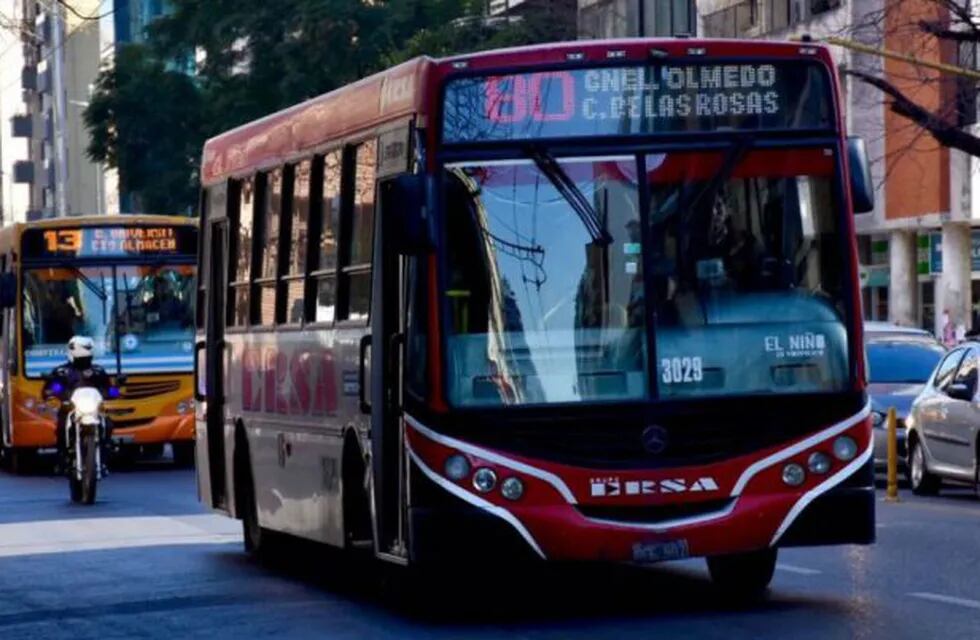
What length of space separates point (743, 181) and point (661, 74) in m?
0.68

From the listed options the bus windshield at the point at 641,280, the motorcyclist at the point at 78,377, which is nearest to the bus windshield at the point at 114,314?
the motorcyclist at the point at 78,377

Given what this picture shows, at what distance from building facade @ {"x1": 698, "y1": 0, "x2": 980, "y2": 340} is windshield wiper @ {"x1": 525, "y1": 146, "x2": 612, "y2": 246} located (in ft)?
110

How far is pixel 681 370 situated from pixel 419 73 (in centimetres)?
196

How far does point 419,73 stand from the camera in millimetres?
13297

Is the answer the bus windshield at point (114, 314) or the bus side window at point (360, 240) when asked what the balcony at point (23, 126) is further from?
the bus side window at point (360, 240)

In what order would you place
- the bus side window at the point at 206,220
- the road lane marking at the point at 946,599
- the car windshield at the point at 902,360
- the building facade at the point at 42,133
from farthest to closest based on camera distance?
the building facade at the point at 42,133
the car windshield at the point at 902,360
the bus side window at the point at 206,220
the road lane marking at the point at 946,599

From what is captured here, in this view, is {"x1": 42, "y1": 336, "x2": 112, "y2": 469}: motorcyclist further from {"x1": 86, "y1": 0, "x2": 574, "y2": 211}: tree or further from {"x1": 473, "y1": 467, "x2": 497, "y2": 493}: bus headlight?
{"x1": 86, "y1": 0, "x2": 574, "y2": 211}: tree

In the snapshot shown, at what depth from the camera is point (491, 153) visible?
43.1 feet

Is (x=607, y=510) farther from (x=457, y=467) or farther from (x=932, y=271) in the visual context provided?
(x=932, y=271)

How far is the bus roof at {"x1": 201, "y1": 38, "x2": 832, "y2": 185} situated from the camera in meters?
13.2

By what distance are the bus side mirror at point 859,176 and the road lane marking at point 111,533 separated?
8106 millimetres

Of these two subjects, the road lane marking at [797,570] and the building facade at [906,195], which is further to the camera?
the building facade at [906,195]

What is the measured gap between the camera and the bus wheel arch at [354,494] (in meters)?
14.3

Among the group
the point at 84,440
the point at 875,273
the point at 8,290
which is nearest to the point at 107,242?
the point at 8,290
